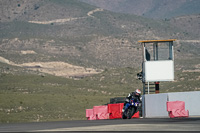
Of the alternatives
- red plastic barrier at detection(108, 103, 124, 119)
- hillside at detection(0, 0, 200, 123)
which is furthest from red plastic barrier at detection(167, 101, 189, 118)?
hillside at detection(0, 0, 200, 123)

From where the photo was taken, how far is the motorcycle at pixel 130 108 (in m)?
30.2

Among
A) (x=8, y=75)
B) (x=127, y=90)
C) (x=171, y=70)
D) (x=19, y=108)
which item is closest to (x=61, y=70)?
(x=8, y=75)

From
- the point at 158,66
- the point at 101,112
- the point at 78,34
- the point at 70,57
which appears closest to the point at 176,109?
the point at 101,112

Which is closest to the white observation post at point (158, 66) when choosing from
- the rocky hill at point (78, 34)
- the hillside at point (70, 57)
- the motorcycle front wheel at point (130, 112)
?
the motorcycle front wheel at point (130, 112)

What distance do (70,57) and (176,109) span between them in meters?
107

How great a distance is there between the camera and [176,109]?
30312 mm

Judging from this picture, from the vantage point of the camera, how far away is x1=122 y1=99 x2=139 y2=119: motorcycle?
30.2 m

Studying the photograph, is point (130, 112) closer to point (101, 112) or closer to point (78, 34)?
point (101, 112)

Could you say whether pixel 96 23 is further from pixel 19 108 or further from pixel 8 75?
pixel 19 108

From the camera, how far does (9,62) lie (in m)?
119

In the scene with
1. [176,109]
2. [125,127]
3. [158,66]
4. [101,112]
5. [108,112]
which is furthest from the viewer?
[158,66]

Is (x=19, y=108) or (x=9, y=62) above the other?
(x=9, y=62)

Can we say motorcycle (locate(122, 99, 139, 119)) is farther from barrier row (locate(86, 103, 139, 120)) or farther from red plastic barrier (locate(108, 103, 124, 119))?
red plastic barrier (locate(108, 103, 124, 119))

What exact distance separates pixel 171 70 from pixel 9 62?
83863mm
